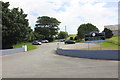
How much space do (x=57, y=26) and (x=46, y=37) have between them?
10.9 metres

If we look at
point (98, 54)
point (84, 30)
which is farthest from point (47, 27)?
point (98, 54)

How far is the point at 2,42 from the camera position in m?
28.2

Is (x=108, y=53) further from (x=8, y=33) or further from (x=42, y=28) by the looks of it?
(x=42, y=28)

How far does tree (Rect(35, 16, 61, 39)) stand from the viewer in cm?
7388

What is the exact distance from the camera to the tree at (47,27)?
73.9 m

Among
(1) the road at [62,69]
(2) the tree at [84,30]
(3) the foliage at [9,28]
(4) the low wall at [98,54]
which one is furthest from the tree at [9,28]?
(2) the tree at [84,30]

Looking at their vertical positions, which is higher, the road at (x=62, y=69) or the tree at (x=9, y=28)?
the tree at (x=9, y=28)

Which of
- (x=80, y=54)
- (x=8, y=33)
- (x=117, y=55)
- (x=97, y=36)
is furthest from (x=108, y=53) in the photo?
(x=8, y=33)

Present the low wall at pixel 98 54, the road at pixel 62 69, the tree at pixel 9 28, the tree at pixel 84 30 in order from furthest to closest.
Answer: the tree at pixel 84 30 → the tree at pixel 9 28 → the low wall at pixel 98 54 → the road at pixel 62 69

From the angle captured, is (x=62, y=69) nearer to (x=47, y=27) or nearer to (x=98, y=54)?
(x=98, y=54)

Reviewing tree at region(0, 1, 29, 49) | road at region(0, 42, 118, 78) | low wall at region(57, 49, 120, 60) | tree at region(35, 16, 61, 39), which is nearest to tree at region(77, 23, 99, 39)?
tree at region(35, 16, 61, 39)

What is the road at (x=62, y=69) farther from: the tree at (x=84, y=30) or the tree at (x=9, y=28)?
the tree at (x=84, y=30)

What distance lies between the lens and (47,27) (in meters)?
77.7

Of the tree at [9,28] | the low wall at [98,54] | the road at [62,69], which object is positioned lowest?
the road at [62,69]
